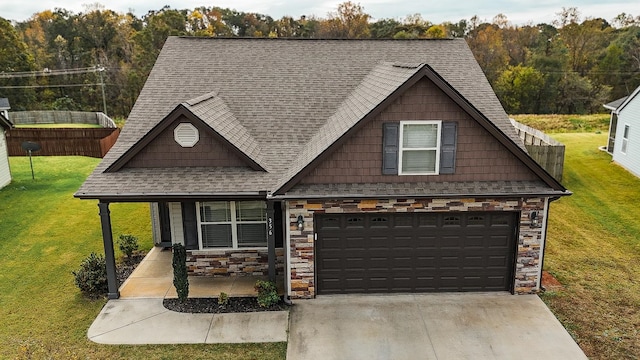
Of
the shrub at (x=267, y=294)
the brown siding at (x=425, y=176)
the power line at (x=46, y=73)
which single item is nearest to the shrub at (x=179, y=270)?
the shrub at (x=267, y=294)

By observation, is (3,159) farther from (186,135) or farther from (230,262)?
(230,262)

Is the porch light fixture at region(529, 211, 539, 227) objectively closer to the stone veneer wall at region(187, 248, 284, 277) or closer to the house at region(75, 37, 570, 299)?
the house at region(75, 37, 570, 299)

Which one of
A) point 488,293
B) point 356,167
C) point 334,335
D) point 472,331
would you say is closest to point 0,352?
point 334,335

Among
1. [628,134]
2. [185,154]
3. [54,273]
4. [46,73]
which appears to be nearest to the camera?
[185,154]

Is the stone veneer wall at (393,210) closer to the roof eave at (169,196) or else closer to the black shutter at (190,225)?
the roof eave at (169,196)

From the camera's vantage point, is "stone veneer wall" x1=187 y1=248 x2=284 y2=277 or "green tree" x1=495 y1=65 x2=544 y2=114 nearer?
"stone veneer wall" x1=187 y1=248 x2=284 y2=277

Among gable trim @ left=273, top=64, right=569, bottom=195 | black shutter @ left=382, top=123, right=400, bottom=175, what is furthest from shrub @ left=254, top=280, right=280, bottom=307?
black shutter @ left=382, top=123, right=400, bottom=175

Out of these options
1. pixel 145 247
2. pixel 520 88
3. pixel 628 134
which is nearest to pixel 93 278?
pixel 145 247
